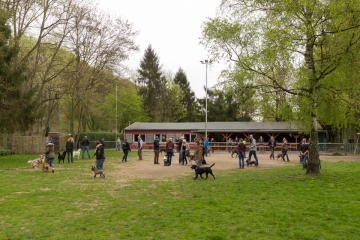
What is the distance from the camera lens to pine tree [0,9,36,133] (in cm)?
2084

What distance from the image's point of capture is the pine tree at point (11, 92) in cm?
2084

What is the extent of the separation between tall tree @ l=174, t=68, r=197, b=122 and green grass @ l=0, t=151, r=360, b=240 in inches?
Result: 1947

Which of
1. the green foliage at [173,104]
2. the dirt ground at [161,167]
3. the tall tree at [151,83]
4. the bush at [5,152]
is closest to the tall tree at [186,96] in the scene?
the green foliage at [173,104]

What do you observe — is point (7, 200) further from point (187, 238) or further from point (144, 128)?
point (144, 128)

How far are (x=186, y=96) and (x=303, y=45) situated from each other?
50.9m

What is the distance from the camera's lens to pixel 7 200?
9.43 meters

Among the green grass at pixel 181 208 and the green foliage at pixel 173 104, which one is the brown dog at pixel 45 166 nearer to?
the green grass at pixel 181 208

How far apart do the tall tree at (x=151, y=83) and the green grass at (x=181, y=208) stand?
4402 centimetres

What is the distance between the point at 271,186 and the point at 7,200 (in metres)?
8.43

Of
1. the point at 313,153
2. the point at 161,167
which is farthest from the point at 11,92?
the point at 313,153

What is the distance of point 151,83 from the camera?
56938mm

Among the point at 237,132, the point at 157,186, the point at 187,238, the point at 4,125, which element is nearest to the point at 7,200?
the point at 157,186

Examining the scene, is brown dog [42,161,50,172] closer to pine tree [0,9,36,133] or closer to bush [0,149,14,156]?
pine tree [0,9,36,133]

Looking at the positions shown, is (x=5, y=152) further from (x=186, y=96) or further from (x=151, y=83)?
(x=186, y=96)
